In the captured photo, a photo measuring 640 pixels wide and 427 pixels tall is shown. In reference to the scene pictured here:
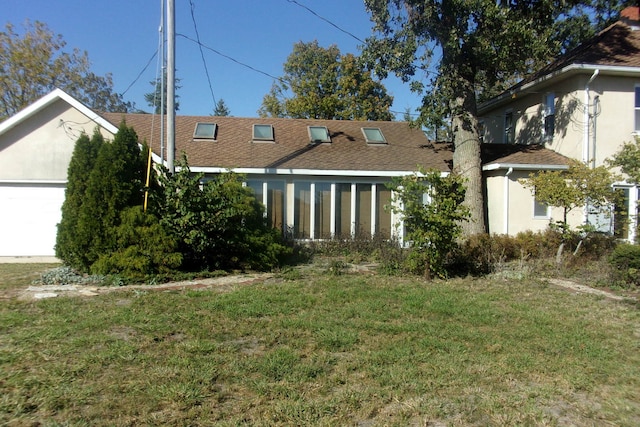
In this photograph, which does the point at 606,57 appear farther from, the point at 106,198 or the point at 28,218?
the point at 28,218

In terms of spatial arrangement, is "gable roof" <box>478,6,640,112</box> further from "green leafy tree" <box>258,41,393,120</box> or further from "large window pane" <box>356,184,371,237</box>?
"green leafy tree" <box>258,41,393,120</box>

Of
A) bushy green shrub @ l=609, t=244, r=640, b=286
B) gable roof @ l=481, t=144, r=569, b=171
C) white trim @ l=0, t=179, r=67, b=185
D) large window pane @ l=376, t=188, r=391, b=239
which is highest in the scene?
gable roof @ l=481, t=144, r=569, b=171

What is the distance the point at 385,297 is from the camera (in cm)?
766

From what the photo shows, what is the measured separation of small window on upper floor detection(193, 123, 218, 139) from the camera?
51.8 feet

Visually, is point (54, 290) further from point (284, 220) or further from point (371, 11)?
point (371, 11)

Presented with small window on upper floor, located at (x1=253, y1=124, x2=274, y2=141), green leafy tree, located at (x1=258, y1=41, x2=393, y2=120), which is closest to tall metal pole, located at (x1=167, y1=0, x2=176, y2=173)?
small window on upper floor, located at (x1=253, y1=124, x2=274, y2=141)

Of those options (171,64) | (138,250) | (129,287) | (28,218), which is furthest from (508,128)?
(28,218)

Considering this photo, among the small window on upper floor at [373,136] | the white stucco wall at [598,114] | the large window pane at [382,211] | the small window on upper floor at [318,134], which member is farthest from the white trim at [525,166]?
the small window on upper floor at [318,134]

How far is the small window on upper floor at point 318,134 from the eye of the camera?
16.4 m

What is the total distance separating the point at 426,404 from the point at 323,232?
35.2 ft

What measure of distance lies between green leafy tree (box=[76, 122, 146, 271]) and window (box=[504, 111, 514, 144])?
14.0 metres

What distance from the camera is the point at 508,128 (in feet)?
59.0

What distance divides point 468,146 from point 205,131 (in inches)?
348

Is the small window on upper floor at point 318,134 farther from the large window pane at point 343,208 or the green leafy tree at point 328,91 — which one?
the green leafy tree at point 328,91
